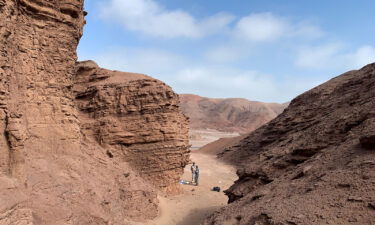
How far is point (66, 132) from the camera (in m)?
8.22

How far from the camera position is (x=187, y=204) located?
1277 centimetres

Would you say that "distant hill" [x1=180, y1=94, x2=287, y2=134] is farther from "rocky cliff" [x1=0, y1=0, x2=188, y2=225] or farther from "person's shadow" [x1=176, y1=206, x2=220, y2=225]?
"person's shadow" [x1=176, y1=206, x2=220, y2=225]

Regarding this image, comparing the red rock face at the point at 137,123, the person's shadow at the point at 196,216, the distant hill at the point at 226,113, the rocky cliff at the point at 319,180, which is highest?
the distant hill at the point at 226,113

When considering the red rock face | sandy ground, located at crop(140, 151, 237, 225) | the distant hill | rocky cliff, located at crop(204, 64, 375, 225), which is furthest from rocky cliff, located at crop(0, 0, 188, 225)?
the distant hill

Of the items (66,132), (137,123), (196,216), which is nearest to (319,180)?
(66,132)

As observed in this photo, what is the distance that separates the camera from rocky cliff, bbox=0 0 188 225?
611 cm

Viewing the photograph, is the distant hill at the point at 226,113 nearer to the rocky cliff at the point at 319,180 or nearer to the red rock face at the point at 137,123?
the red rock face at the point at 137,123

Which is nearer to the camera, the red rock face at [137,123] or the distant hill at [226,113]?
the red rock face at [137,123]

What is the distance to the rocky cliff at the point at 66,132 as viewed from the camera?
611 centimetres

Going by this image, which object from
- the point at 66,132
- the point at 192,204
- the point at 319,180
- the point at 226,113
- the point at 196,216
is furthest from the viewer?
the point at 226,113

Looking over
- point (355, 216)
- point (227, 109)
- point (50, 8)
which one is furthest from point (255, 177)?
point (227, 109)

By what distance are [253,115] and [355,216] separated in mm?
89175

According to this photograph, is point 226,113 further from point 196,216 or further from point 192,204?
point 196,216

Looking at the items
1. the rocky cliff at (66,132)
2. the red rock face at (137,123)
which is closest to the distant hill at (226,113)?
the red rock face at (137,123)
